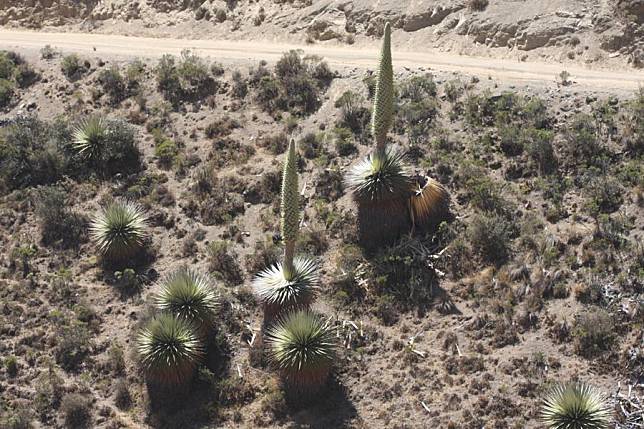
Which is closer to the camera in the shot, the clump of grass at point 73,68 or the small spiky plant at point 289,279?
the small spiky plant at point 289,279

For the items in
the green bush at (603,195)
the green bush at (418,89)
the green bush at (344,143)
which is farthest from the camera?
the green bush at (418,89)

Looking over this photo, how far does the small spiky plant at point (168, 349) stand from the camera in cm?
3030

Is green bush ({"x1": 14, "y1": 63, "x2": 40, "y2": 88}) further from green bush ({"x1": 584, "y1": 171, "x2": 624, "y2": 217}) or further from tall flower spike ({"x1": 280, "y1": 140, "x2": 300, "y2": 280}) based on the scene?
green bush ({"x1": 584, "y1": 171, "x2": 624, "y2": 217})

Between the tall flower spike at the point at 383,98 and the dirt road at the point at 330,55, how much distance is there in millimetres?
7443

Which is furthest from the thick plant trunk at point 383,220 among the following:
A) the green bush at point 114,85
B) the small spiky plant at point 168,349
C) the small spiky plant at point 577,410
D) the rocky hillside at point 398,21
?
the green bush at point 114,85

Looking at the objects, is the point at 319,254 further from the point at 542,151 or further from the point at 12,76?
the point at 12,76

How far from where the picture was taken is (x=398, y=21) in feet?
144

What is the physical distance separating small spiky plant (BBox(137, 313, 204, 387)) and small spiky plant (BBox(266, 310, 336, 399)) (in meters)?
2.42

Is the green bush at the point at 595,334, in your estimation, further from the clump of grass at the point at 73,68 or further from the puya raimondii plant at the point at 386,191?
the clump of grass at the point at 73,68

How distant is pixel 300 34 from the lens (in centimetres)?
4509

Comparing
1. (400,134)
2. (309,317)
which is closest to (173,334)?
(309,317)

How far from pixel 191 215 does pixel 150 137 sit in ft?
16.3

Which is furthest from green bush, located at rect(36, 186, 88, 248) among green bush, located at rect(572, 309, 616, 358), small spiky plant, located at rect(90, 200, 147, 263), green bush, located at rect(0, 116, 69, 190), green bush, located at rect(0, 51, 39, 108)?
green bush, located at rect(572, 309, 616, 358)

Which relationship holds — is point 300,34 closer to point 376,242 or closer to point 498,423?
point 376,242
